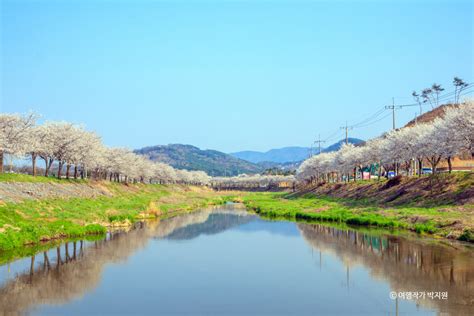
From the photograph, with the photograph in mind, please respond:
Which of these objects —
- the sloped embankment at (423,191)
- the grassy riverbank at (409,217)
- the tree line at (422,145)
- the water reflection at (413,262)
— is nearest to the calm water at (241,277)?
the water reflection at (413,262)

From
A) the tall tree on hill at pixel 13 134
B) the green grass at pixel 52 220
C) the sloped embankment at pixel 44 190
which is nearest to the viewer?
the green grass at pixel 52 220

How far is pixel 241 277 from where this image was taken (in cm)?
2822

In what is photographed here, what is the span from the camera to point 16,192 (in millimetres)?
52062

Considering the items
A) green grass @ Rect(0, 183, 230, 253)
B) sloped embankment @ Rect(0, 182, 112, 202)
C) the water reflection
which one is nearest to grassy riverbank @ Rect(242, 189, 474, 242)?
the water reflection

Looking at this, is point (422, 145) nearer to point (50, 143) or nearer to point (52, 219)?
point (52, 219)

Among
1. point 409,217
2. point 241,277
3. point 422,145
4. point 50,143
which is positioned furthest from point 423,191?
point 50,143

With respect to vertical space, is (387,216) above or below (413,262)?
above

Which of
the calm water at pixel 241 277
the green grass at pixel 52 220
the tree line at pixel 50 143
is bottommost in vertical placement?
the calm water at pixel 241 277

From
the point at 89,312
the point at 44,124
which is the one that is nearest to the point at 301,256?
the point at 89,312

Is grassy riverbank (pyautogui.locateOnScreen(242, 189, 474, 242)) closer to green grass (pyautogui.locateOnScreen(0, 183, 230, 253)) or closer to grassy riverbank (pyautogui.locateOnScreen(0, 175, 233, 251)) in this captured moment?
grassy riverbank (pyautogui.locateOnScreen(0, 175, 233, 251))

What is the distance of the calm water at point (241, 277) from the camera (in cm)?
2127

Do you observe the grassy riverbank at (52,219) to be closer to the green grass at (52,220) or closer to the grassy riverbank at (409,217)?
the green grass at (52,220)

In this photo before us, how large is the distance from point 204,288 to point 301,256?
12367 millimetres

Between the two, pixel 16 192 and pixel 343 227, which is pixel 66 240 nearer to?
pixel 16 192
